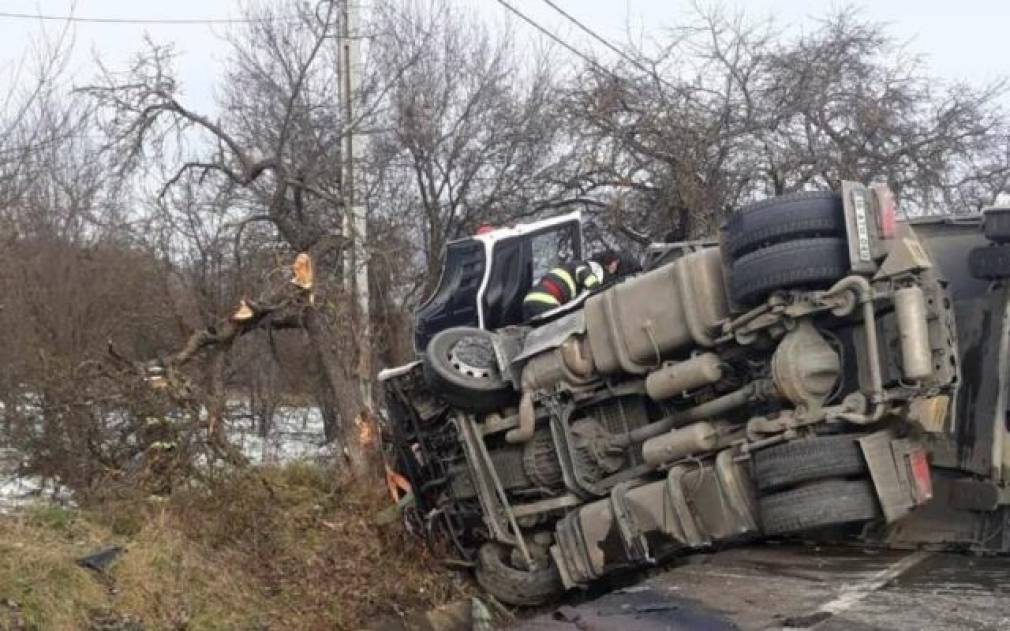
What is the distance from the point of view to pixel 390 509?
7.96 meters

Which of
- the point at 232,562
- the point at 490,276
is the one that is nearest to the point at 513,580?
the point at 232,562

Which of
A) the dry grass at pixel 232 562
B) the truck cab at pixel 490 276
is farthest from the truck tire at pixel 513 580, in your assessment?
the truck cab at pixel 490 276

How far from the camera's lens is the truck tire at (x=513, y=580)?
6973mm

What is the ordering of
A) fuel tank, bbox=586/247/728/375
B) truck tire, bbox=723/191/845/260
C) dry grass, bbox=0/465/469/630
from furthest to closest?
dry grass, bbox=0/465/469/630 < fuel tank, bbox=586/247/728/375 < truck tire, bbox=723/191/845/260

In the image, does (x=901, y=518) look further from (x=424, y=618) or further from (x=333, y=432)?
(x=333, y=432)

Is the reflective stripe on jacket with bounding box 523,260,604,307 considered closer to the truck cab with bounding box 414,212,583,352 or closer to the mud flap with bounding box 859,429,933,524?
the truck cab with bounding box 414,212,583,352

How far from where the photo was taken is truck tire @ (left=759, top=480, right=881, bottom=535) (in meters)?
5.14

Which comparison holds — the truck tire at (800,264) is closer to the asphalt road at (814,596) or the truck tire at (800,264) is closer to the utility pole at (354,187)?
the asphalt road at (814,596)

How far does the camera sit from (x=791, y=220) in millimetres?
5316

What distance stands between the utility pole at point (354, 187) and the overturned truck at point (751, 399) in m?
2.11

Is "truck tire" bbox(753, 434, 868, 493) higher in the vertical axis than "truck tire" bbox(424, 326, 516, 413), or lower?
lower

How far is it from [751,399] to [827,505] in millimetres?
712

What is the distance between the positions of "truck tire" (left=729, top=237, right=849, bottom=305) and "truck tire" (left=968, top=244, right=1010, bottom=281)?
65 centimetres

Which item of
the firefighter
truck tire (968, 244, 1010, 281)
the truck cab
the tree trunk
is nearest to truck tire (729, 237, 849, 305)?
truck tire (968, 244, 1010, 281)
